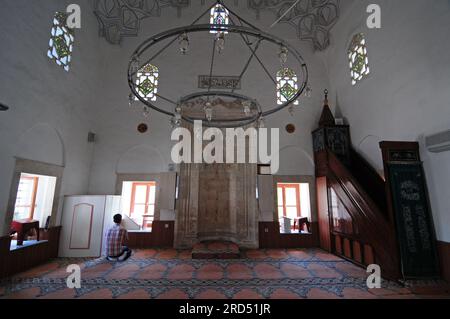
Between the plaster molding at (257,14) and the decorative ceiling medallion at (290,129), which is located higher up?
the plaster molding at (257,14)

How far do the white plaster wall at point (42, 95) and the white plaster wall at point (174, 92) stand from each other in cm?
45

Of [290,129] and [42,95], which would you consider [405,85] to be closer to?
[290,129]

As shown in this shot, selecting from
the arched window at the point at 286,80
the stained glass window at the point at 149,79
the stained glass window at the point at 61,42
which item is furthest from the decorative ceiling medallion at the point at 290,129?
the stained glass window at the point at 61,42

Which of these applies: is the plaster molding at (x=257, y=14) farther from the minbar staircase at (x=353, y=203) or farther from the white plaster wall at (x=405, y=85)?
the minbar staircase at (x=353, y=203)

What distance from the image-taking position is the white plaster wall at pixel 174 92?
20.3ft

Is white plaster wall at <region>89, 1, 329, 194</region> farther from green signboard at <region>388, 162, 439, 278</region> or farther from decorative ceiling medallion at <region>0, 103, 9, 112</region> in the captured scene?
decorative ceiling medallion at <region>0, 103, 9, 112</region>

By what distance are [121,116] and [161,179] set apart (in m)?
2.29

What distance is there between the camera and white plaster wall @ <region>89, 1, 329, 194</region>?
6.20 m

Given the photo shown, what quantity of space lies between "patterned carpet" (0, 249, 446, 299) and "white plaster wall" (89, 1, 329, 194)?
A: 2.51 meters

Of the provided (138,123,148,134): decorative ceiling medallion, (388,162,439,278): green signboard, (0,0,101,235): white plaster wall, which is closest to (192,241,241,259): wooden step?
(388,162,439,278): green signboard

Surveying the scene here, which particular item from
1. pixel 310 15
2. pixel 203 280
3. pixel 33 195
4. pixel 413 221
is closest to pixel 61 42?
pixel 33 195
